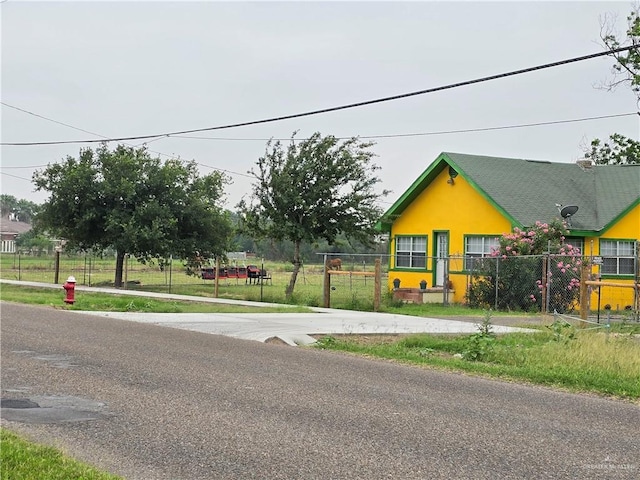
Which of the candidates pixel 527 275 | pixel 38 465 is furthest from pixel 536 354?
pixel 527 275

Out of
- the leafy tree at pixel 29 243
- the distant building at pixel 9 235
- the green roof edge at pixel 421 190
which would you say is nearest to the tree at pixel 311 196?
the green roof edge at pixel 421 190

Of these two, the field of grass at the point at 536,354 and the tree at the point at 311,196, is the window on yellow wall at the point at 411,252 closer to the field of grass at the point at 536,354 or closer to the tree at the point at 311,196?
the tree at the point at 311,196

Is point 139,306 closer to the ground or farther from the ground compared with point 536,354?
farther from the ground

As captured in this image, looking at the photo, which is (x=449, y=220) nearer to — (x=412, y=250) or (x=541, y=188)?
(x=412, y=250)

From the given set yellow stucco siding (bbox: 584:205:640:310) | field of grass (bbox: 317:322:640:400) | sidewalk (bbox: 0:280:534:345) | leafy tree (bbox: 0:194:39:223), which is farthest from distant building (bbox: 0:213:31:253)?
field of grass (bbox: 317:322:640:400)

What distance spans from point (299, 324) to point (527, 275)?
9.56m

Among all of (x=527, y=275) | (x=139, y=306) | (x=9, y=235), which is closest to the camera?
(x=139, y=306)

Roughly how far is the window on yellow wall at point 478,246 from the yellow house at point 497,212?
4cm

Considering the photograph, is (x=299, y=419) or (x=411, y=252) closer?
(x=299, y=419)

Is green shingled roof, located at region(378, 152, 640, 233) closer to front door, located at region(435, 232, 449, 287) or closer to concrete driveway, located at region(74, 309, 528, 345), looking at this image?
front door, located at region(435, 232, 449, 287)

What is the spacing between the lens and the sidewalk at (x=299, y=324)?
16.5 meters

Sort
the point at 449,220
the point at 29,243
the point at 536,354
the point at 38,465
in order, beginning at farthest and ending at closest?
the point at 29,243, the point at 449,220, the point at 536,354, the point at 38,465

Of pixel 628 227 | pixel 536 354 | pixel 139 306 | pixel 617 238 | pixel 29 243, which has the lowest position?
pixel 536 354

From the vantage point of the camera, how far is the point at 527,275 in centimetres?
2480
